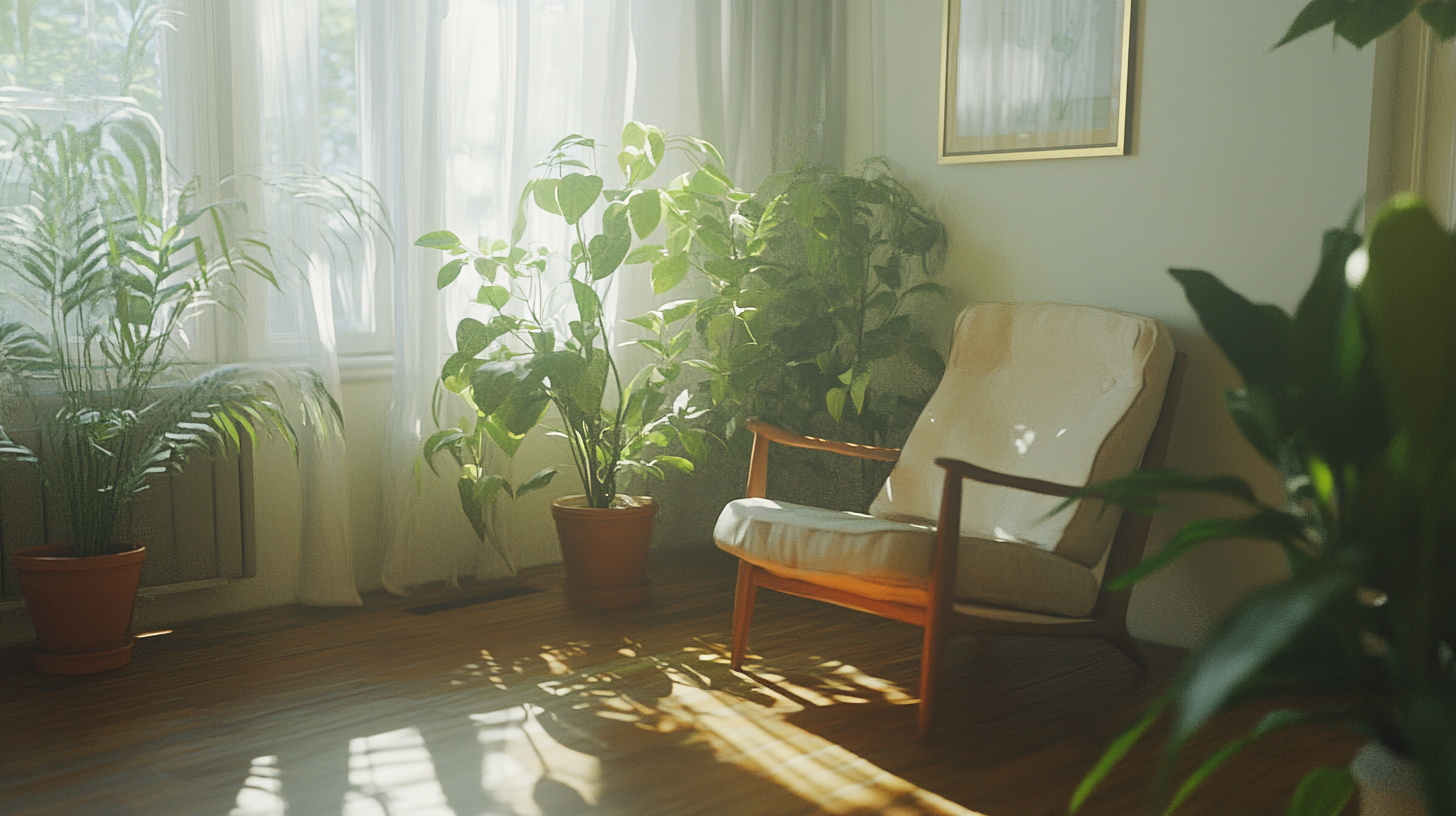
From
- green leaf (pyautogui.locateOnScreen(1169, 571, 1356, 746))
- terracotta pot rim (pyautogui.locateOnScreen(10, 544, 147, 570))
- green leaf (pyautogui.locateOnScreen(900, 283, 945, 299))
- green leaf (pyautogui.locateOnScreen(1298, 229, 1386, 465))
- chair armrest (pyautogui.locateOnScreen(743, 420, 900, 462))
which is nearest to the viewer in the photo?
green leaf (pyautogui.locateOnScreen(1169, 571, 1356, 746))

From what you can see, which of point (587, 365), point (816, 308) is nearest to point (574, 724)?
point (587, 365)

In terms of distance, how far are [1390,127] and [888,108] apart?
1.49 meters

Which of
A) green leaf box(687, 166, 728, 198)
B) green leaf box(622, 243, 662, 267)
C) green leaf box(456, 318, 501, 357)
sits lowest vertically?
green leaf box(456, 318, 501, 357)

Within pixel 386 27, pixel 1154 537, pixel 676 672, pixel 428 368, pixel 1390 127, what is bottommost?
pixel 676 672

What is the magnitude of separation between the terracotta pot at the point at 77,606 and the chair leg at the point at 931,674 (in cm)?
177

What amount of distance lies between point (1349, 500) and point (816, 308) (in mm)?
2557

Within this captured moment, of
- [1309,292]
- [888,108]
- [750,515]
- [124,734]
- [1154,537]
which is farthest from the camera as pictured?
[888,108]

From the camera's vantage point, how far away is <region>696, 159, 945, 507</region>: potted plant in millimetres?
3361

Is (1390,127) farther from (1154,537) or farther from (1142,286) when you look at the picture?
(1154,537)

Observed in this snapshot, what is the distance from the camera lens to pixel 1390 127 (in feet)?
8.91

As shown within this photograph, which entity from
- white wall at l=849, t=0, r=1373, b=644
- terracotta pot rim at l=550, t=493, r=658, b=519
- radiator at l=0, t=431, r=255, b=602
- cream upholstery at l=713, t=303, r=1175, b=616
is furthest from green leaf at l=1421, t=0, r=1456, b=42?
radiator at l=0, t=431, r=255, b=602

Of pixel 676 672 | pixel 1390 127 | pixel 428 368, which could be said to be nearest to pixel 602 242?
pixel 428 368

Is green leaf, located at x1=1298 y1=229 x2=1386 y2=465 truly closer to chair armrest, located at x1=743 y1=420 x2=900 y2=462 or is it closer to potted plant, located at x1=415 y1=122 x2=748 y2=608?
chair armrest, located at x1=743 y1=420 x2=900 y2=462

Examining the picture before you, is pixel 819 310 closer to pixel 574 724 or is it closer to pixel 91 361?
pixel 574 724
